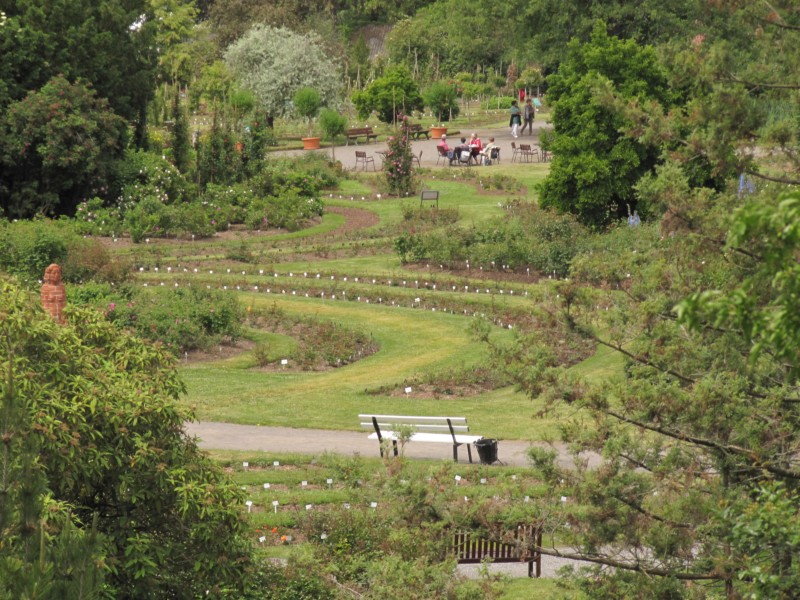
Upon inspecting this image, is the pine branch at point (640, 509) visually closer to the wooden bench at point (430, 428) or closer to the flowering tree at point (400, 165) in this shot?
the wooden bench at point (430, 428)

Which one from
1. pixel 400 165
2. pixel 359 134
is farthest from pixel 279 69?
pixel 400 165

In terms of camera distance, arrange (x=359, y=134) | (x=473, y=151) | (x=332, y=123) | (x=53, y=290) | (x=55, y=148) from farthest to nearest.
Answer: (x=359, y=134)
(x=332, y=123)
(x=473, y=151)
(x=55, y=148)
(x=53, y=290)

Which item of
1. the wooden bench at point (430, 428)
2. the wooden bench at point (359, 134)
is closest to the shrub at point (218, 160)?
the wooden bench at point (359, 134)

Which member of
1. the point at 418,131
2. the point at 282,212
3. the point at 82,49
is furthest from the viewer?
the point at 418,131

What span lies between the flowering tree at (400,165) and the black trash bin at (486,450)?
21953 mm

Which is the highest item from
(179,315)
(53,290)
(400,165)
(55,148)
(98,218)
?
(55,148)

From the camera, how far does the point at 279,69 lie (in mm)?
51938

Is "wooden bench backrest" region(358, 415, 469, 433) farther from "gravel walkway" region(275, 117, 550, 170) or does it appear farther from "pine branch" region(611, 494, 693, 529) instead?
"gravel walkway" region(275, 117, 550, 170)

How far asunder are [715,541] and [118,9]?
30.2m

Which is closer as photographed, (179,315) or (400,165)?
(179,315)

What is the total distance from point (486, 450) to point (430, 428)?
1099 mm

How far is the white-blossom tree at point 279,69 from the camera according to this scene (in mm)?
51906

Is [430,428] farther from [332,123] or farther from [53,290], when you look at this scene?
[332,123]

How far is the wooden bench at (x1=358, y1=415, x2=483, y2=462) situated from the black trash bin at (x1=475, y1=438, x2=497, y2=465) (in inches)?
6.7
